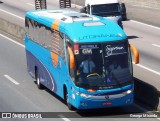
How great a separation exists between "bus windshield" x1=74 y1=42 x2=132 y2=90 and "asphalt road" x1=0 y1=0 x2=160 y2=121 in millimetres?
1203

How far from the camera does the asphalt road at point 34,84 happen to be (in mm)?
19391

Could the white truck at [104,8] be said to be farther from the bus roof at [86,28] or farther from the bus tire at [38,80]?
the bus roof at [86,28]

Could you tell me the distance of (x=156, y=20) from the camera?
44.0m

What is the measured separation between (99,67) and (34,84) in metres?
6.50

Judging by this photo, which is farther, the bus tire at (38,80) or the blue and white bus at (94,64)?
the bus tire at (38,80)

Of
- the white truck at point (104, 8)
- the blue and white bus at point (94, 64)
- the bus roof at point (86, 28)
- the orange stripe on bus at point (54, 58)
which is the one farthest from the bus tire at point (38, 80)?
the white truck at point (104, 8)

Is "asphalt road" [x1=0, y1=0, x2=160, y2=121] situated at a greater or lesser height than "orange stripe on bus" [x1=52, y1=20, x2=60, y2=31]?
lesser

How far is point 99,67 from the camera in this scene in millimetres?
18000

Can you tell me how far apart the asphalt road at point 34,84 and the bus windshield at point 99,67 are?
3.95ft

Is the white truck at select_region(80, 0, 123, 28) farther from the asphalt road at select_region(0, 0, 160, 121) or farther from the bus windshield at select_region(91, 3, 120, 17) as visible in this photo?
the asphalt road at select_region(0, 0, 160, 121)

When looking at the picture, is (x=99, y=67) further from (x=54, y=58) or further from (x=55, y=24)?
(x=55, y=24)

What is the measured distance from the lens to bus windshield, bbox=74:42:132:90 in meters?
17.9

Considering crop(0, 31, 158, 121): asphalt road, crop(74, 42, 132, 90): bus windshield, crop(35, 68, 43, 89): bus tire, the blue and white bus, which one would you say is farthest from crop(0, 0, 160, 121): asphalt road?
crop(74, 42, 132, 90): bus windshield

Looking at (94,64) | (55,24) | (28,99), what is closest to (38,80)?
(28,99)
